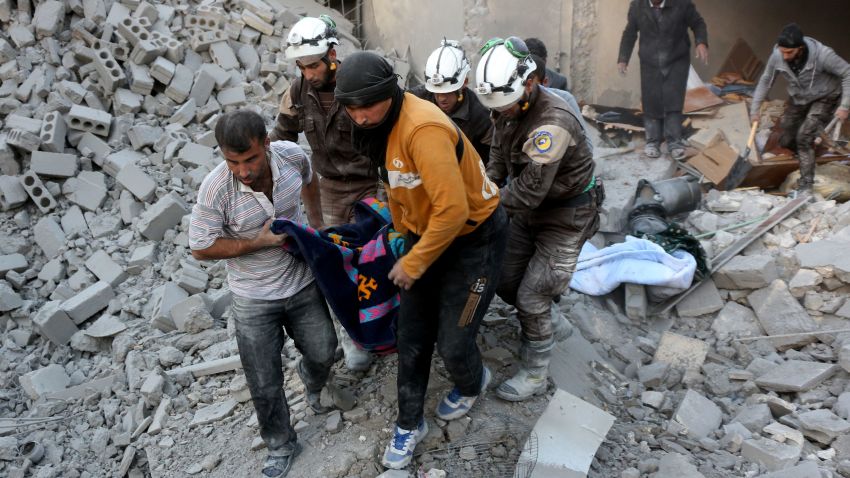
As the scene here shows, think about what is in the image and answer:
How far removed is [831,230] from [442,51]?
4760 millimetres

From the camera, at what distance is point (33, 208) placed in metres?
7.30

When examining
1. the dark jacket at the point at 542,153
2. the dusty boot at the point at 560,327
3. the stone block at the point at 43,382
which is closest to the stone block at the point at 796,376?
the dusty boot at the point at 560,327

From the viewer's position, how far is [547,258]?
4.02 metres

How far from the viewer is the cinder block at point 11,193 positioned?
23.2ft

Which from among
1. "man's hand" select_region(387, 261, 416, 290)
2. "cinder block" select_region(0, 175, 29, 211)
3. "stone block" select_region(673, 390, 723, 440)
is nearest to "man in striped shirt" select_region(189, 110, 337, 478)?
"man's hand" select_region(387, 261, 416, 290)

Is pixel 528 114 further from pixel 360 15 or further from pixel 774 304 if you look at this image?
pixel 360 15

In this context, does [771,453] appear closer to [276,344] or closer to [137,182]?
[276,344]

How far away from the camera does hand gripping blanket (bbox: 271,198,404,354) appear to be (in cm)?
332

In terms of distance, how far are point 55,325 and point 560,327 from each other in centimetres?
444

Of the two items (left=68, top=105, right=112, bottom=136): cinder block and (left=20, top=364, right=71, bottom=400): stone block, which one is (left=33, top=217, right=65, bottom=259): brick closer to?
(left=68, top=105, right=112, bottom=136): cinder block

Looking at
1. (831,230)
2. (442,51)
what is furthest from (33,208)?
(831,230)

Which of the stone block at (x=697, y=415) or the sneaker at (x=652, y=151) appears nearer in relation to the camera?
the stone block at (x=697, y=415)

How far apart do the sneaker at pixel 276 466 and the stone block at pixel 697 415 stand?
255 cm

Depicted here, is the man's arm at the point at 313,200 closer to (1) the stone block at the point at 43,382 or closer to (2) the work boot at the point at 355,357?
(2) the work boot at the point at 355,357
